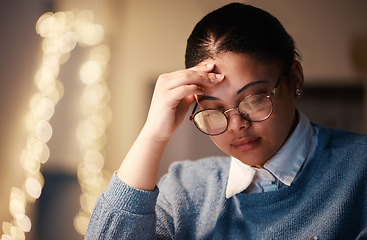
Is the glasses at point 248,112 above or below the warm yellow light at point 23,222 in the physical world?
above


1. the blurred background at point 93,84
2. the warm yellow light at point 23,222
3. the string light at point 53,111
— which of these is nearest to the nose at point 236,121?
the blurred background at point 93,84

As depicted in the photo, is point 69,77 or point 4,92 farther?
point 69,77

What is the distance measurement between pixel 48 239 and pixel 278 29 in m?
2.00

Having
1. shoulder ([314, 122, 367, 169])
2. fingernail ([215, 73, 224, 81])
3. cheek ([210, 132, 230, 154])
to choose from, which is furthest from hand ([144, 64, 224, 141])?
shoulder ([314, 122, 367, 169])

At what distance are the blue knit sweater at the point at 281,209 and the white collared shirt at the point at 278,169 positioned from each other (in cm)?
3

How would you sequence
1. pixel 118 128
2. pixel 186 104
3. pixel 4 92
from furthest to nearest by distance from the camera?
pixel 118 128, pixel 4 92, pixel 186 104

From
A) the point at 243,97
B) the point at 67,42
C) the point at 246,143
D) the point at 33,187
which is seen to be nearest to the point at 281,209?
the point at 246,143

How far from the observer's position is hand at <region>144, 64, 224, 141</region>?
95cm

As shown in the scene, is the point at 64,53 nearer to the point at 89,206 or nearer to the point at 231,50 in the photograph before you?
the point at 89,206

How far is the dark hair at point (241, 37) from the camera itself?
963mm

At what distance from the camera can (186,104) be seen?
1106 millimetres

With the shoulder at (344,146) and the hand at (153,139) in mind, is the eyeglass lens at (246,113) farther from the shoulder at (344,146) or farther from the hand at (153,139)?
the shoulder at (344,146)

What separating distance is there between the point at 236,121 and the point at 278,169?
19 cm

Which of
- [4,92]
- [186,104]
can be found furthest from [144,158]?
[4,92]
